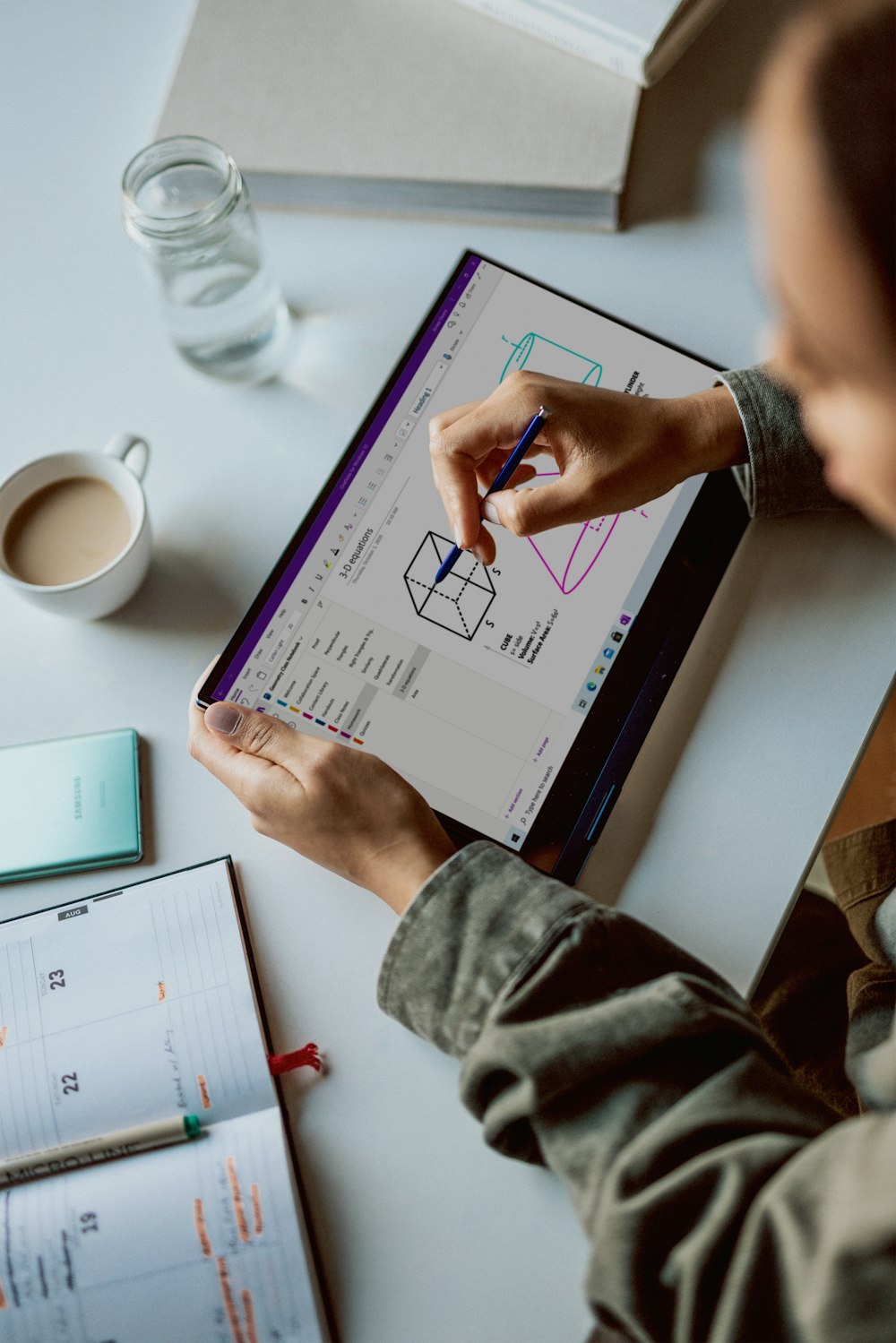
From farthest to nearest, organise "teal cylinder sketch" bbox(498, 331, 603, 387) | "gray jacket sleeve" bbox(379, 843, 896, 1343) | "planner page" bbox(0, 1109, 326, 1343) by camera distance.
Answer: "teal cylinder sketch" bbox(498, 331, 603, 387) → "planner page" bbox(0, 1109, 326, 1343) → "gray jacket sleeve" bbox(379, 843, 896, 1343)

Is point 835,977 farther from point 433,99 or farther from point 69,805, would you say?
point 433,99

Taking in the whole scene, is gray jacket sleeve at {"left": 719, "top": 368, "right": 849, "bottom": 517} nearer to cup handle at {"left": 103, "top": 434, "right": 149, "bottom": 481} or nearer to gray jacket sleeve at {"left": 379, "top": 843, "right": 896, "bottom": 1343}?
gray jacket sleeve at {"left": 379, "top": 843, "right": 896, "bottom": 1343}

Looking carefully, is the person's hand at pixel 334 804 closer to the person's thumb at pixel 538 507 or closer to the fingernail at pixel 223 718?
the fingernail at pixel 223 718

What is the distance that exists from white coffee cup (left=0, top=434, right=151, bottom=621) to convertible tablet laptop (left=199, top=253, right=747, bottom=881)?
11 cm

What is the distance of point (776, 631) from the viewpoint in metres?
0.73

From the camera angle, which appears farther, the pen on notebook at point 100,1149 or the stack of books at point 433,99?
the stack of books at point 433,99

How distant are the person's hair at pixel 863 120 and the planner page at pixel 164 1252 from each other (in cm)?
55

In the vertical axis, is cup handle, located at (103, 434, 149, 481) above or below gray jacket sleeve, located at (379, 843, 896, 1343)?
above

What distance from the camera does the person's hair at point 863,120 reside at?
0.32 metres

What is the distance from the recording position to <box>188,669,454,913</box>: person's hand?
641 millimetres

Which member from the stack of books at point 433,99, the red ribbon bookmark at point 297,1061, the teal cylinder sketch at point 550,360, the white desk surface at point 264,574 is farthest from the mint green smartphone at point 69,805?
the stack of books at point 433,99

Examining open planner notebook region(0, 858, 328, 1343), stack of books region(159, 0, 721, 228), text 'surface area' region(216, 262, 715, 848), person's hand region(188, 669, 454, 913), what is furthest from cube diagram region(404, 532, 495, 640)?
stack of books region(159, 0, 721, 228)

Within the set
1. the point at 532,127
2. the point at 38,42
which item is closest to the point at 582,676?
the point at 532,127

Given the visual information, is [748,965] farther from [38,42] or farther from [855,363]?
[38,42]
